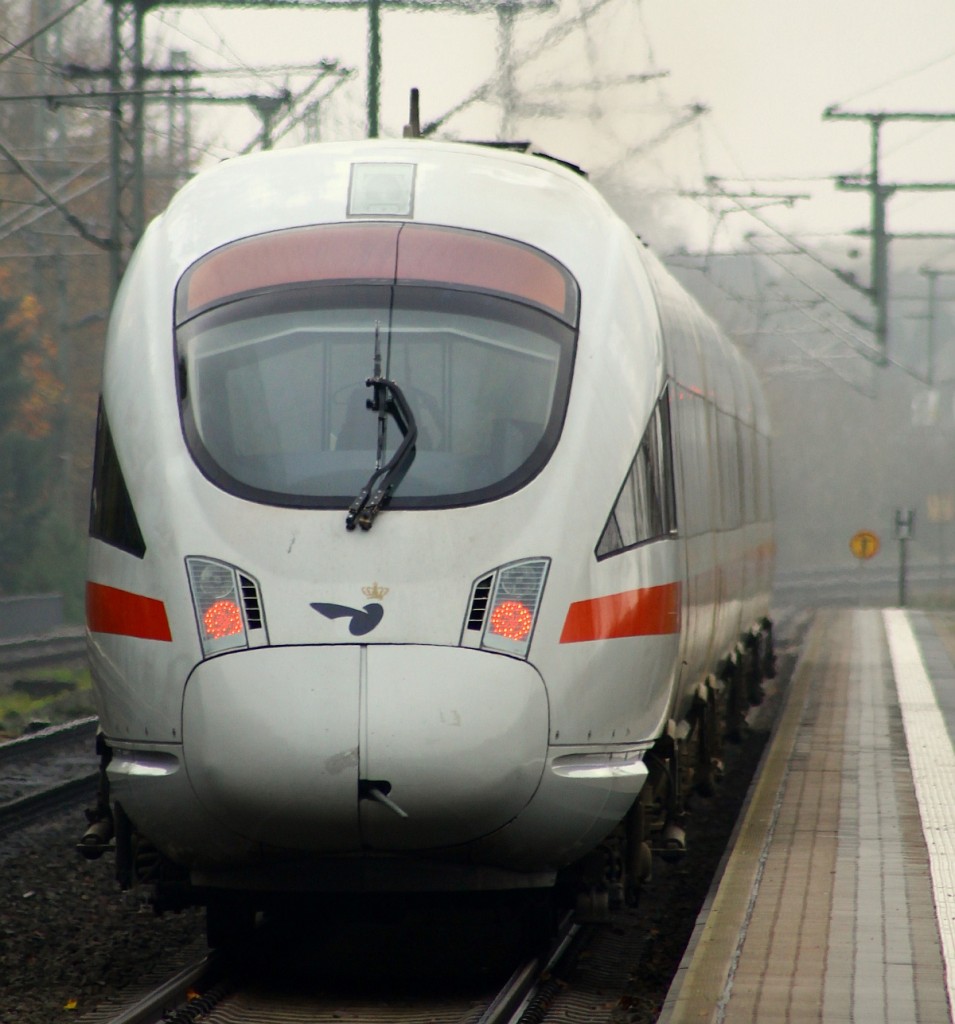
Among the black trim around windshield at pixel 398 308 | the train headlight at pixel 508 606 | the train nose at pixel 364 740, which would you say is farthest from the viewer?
the black trim around windshield at pixel 398 308

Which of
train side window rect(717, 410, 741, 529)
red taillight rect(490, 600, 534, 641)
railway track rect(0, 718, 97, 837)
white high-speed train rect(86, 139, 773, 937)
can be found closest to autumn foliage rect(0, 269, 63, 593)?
railway track rect(0, 718, 97, 837)

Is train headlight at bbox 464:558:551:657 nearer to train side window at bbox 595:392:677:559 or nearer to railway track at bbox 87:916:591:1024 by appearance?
train side window at bbox 595:392:677:559

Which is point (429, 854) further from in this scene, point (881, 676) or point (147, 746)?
point (881, 676)

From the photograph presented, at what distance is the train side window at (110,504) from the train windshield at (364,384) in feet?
1.14

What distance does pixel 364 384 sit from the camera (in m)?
6.35

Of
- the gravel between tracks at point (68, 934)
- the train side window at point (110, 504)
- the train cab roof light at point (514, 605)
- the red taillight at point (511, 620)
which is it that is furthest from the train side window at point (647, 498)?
the gravel between tracks at point (68, 934)

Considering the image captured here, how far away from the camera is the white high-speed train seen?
5715mm

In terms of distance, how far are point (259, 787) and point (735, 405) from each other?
7.42m

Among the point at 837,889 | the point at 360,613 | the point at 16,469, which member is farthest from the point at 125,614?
the point at 16,469

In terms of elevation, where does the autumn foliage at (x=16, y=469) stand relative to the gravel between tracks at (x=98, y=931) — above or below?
above

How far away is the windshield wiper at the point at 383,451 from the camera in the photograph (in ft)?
19.5

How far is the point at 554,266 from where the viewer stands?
22.1ft

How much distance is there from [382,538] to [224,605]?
1.87 feet

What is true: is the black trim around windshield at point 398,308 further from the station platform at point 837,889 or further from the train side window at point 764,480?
the train side window at point 764,480
